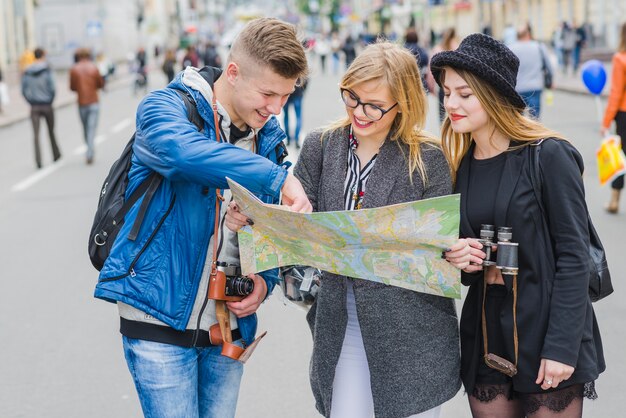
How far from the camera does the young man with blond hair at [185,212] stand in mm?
2260

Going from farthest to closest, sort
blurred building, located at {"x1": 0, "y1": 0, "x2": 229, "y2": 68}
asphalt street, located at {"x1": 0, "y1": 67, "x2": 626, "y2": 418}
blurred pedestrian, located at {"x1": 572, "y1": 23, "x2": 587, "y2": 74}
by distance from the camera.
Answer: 1. blurred building, located at {"x1": 0, "y1": 0, "x2": 229, "y2": 68}
2. blurred pedestrian, located at {"x1": 572, "y1": 23, "x2": 587, "y2": 74}
3. asphalt street, located at {"x1": 0, "y1": 67, "x2": 626, "y2": 418}

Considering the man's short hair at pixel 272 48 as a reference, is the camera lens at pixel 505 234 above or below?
below

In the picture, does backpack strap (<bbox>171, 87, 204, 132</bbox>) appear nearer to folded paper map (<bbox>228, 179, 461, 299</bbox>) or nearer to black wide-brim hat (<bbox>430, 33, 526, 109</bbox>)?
folded paper map (<bbox>228, 179, 461, 299</bbox>)

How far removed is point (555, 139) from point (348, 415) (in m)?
1.10

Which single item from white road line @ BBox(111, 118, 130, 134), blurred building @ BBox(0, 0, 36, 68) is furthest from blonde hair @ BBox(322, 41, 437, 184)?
blurred building @ BBox(0, 0, 36, 68)

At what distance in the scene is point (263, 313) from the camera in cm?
636

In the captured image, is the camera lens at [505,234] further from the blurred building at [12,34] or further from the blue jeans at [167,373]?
the blurred building at [12,34]

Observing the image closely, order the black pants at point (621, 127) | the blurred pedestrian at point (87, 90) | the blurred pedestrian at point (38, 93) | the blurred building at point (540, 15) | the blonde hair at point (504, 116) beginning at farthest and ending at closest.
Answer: the blurred building at point (540, 15)
the blurred pedestrian at point (87, 90)
the blurred pedestrian at point (38, 93)
the black pants at point (621, 127)
the blonde hair at point (504, 116)

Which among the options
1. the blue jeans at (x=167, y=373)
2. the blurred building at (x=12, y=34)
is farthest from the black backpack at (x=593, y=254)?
the blurred building at (x=12, y=34)

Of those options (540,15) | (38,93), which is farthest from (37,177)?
(540,15)

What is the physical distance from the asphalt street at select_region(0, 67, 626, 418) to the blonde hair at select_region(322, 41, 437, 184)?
4.78 ft

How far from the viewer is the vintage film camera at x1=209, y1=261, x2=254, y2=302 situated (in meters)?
2.48

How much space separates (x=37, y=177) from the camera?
545 inches

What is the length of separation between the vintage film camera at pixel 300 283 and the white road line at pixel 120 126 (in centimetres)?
Answer: 1832
